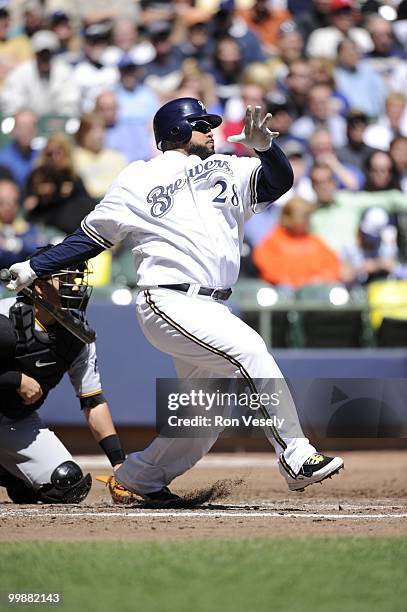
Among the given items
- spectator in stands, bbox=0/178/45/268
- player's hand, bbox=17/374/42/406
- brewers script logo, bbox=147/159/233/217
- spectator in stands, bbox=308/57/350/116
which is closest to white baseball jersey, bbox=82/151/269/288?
brewers script logo, bbox=147/159/233/217

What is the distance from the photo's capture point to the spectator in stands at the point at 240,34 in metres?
12.3

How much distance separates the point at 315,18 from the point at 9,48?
348cm

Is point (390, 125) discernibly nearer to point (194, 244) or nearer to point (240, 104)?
point (240, 104)

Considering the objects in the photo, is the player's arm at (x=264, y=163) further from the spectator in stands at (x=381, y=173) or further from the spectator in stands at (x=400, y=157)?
the spectator in stands at (x=400, y=157)

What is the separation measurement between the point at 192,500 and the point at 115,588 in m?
Answer: 2.33

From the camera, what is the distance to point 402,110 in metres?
11.9

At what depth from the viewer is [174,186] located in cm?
553

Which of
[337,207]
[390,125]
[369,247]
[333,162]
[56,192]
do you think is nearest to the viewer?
[56,192]

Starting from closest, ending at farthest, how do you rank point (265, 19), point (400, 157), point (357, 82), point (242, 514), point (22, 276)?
point (22, 276) → point (242, 514) → point (400, 157) → point (357, 82) → point (265, 19)

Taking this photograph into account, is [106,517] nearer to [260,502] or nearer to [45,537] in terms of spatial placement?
[45,537]

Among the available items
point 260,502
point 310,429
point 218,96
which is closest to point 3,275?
point 260,502

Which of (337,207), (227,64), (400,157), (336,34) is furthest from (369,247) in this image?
(336,34)

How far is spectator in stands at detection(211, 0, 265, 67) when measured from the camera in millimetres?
12328

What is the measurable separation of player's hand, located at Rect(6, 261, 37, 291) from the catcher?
0.98 ft
